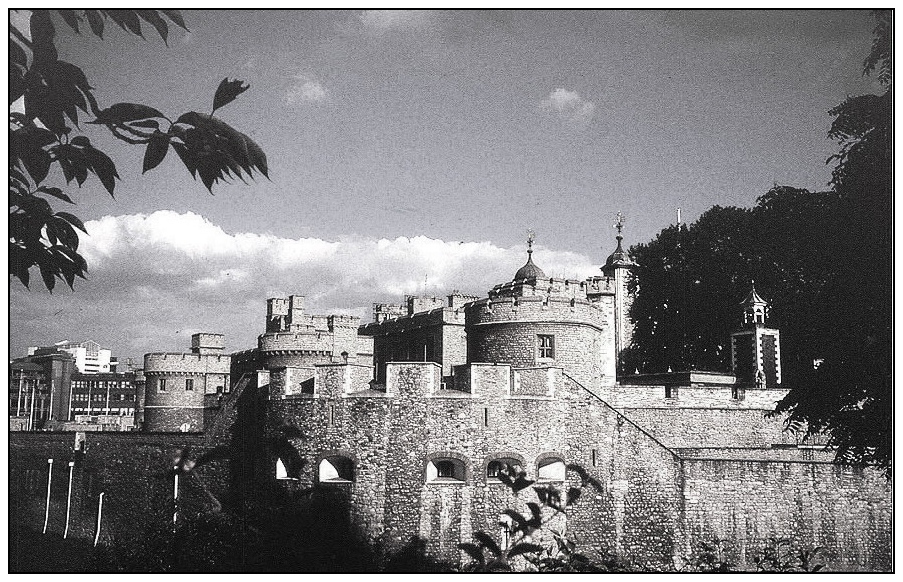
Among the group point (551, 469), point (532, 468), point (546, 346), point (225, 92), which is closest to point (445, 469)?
point (532, 468)

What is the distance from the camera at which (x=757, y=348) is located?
57.7 ft

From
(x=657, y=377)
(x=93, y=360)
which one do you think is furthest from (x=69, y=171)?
(x=657, y=377)

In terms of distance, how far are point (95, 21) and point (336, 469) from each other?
27.3 feet

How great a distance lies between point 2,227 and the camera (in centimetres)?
648

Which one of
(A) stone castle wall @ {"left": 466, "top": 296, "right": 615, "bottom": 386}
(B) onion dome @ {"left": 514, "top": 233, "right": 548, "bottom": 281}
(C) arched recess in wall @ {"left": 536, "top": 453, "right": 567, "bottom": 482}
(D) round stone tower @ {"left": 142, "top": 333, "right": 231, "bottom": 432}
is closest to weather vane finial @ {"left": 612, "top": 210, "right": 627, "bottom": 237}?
(B) onion dome @ {"left": 514, "top": 233, "right": 548, "bottom": 281}

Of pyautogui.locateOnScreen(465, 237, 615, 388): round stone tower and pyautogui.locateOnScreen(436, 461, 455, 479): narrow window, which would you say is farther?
pyautogui.locateOnScreen(465, 237, 615, 388): round stone tower

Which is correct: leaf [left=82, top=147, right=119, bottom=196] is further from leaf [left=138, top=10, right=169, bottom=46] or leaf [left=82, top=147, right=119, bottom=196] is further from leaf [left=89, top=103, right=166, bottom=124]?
leaf [left=138, top=10, right=169, bottom=46]

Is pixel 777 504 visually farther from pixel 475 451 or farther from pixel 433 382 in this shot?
pixel 433 382

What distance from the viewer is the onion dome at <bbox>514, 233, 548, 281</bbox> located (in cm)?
1074

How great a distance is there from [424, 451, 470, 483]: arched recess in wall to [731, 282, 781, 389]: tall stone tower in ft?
26.8

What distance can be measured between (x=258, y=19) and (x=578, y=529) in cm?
782

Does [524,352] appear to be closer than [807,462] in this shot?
No

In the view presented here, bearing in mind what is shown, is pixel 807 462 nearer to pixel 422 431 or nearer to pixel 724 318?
pixel 422 431

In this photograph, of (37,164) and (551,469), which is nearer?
(37,164)
